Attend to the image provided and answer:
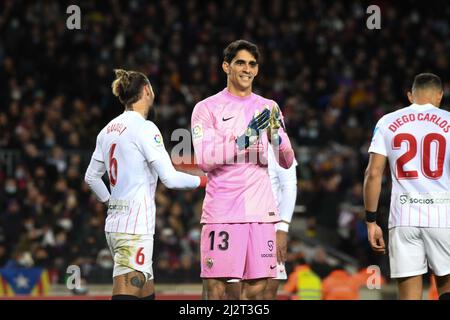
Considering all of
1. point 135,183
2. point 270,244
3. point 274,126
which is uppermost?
point 274,126

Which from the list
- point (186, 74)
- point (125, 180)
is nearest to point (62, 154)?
point (186, 74)

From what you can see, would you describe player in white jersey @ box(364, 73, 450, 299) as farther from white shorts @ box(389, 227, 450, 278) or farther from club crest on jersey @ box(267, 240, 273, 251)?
club crest on jersey @ box(267, 240, 273, 251)

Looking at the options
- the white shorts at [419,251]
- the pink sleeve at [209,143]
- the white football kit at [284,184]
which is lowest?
the white shorts at [419,251]

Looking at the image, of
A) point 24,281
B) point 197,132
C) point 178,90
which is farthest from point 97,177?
point 178,90

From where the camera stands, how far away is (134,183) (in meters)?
6.85

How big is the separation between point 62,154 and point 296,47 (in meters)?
6.31

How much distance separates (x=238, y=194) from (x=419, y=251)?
4.76 ft

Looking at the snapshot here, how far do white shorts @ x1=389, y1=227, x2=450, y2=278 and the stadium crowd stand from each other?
24.7ft

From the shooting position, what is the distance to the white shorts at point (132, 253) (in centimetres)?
677

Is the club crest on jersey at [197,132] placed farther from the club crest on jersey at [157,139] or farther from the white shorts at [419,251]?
the white shorts at [419,251]

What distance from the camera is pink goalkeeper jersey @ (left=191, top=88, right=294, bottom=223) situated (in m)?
6.52

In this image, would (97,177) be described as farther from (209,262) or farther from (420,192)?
(420,192)

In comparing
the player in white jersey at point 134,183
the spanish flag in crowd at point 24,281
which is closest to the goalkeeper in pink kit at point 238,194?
the player in white jersey at point 134,183

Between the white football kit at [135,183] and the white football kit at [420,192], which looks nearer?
the white football kit at [135,183]
